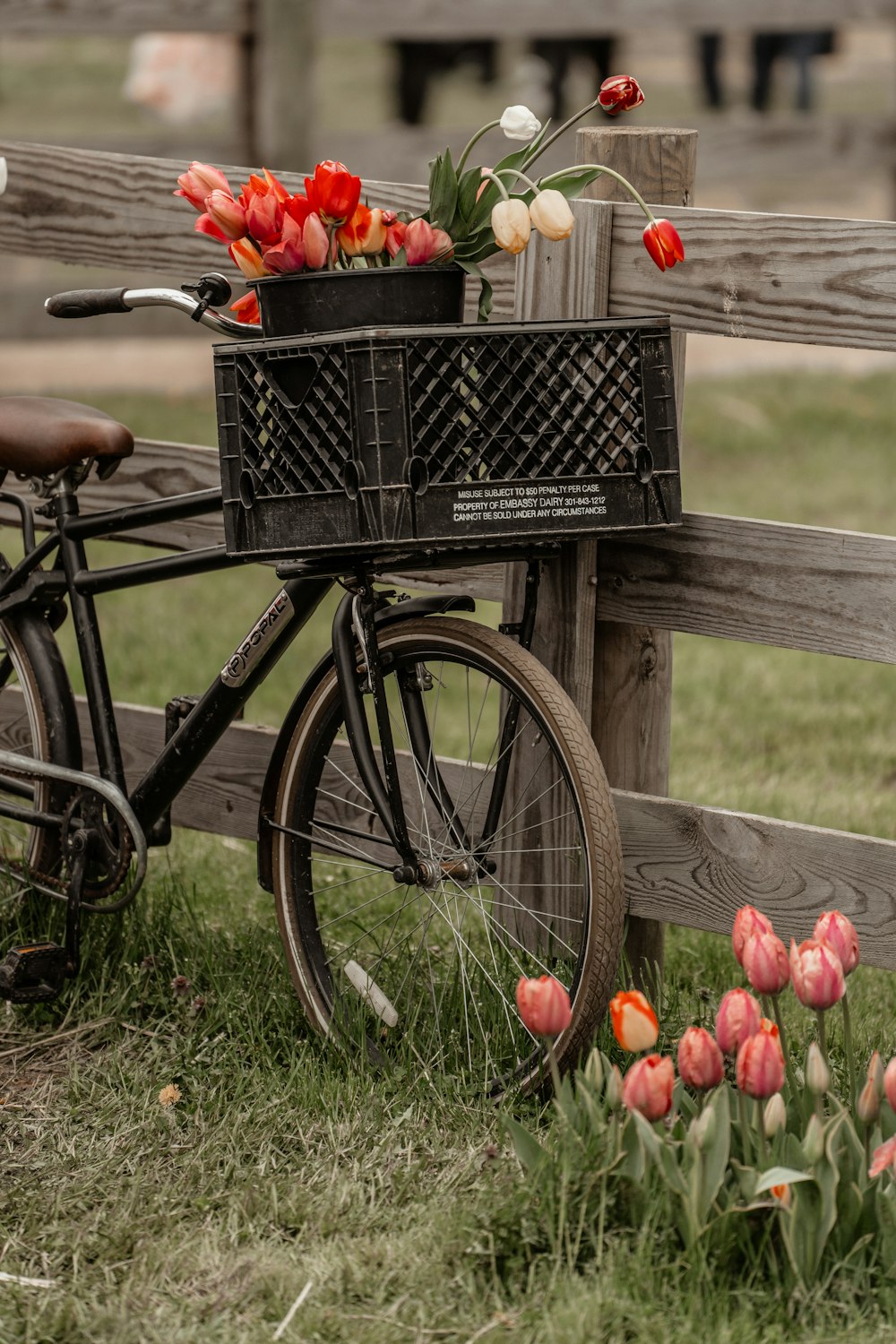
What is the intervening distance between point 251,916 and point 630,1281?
154cm

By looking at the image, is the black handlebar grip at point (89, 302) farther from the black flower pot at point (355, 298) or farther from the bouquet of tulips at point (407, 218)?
the black flower pot at point (355, 298)

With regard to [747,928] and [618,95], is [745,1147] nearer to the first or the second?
[747,928]

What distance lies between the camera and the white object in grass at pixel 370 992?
2.89 metres

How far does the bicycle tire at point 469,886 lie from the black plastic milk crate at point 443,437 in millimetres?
284

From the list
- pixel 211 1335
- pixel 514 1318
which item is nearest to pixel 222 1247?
pixel 211 1335

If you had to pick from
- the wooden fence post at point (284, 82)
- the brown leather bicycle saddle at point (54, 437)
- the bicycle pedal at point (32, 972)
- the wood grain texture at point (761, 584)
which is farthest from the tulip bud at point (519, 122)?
the wooden fence post at point (284, 82)

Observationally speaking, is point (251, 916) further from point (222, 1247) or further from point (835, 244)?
point (835, 244)

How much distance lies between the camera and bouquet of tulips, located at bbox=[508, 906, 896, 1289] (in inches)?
85.2

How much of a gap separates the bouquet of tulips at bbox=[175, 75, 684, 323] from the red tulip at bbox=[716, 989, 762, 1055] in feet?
3.38

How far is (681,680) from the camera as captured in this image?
5.56 meters

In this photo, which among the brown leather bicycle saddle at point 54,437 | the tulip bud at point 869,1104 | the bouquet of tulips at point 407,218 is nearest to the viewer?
the tulip bud at point 869,1104

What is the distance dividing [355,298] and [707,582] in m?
0.79

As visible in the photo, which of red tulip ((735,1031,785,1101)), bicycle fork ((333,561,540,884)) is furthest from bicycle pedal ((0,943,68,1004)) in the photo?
red tulip ((735,1031,785,1101))

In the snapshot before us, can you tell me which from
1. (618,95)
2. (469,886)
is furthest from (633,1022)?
(618,95)
